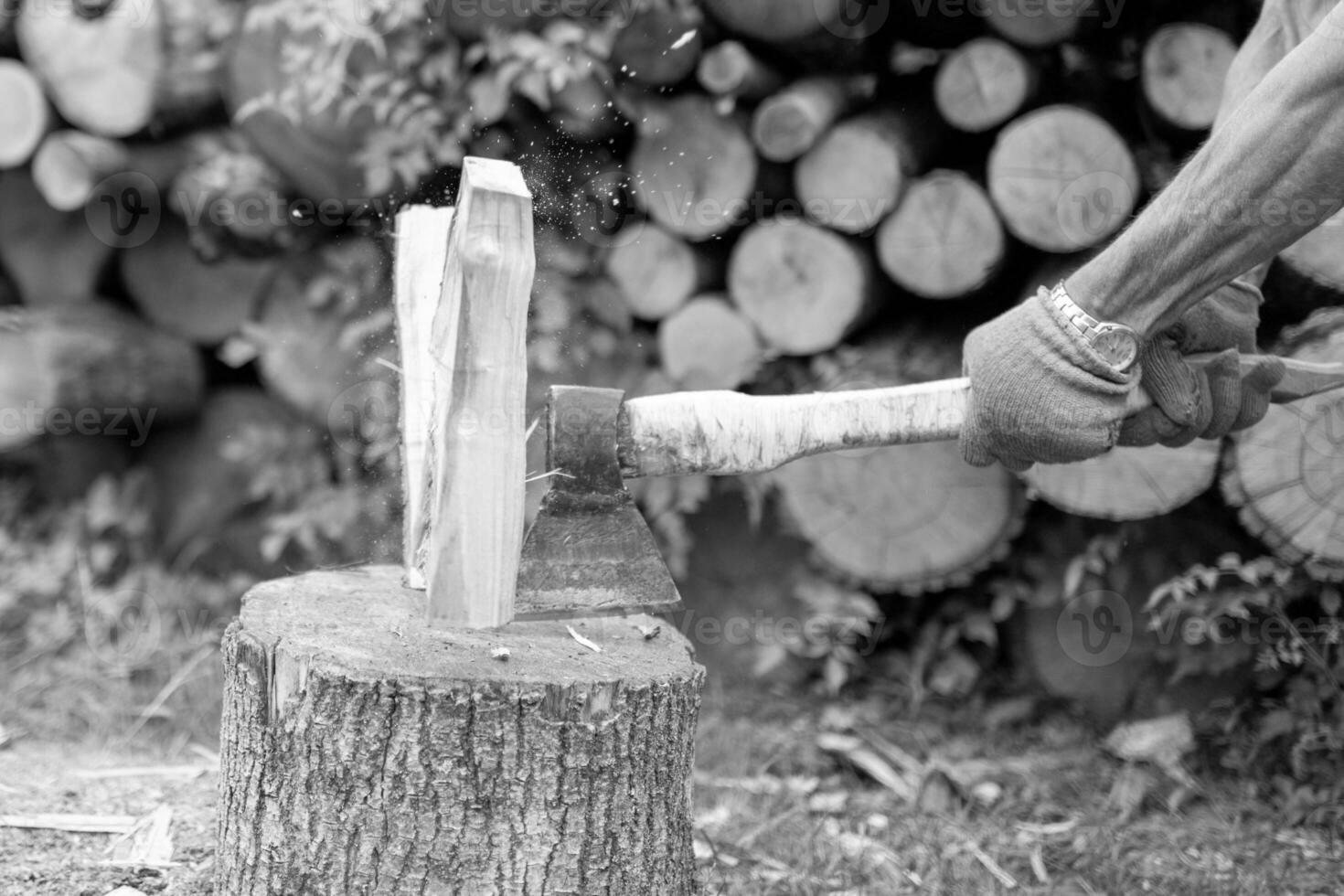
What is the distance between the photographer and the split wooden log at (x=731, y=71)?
288 cm

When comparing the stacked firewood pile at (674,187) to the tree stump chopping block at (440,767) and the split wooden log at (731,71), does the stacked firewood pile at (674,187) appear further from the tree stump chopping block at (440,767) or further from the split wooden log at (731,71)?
the tree stump chopping block at (440,767)

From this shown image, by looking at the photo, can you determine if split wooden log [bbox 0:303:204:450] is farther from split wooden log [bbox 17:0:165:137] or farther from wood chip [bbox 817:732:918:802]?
wood chip [bbox 817:732:918:802]

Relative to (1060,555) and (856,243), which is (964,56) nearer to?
(856,243)

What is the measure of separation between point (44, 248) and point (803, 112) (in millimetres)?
2481

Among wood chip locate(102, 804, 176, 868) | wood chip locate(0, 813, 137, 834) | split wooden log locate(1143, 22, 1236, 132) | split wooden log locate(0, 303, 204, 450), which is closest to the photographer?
wood chip locate(102, 804, 176, 868)

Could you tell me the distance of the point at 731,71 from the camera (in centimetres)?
288

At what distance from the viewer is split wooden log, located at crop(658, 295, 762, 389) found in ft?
10.1

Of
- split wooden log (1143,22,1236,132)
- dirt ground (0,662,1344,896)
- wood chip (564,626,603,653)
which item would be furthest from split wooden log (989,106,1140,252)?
wood chip (564,626,603,653)

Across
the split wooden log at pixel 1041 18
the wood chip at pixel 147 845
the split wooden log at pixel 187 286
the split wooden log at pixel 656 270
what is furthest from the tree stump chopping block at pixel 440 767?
the split wooden log at pixel 187 286

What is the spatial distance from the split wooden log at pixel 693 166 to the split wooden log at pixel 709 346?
0.20 m

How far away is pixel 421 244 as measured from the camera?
212 cm

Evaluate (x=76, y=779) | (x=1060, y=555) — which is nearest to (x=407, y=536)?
(x=76, y=779)

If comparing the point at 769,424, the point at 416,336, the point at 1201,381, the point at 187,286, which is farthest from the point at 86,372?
the point at 1201,381

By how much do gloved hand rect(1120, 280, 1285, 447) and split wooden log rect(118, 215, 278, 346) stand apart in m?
2.63
